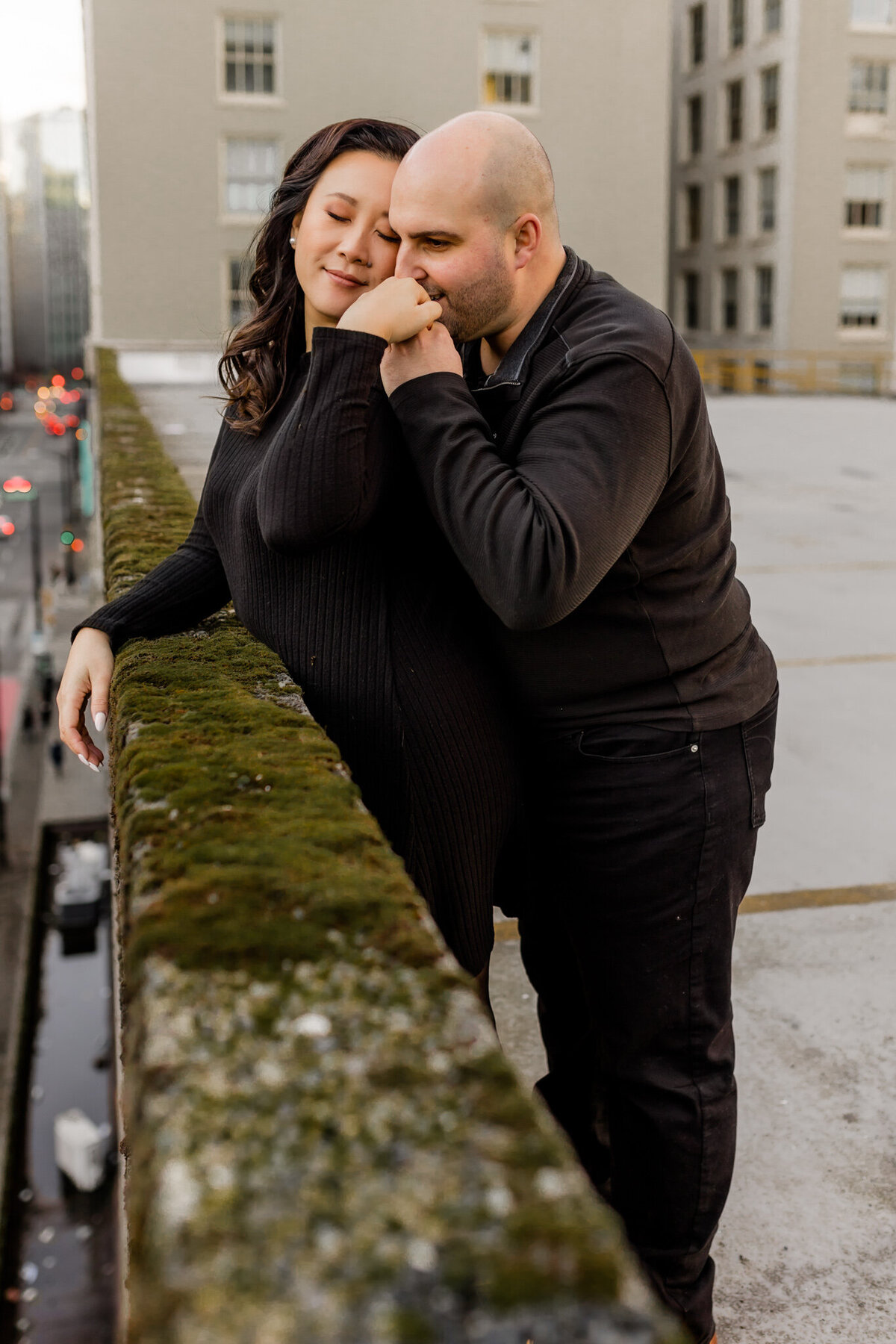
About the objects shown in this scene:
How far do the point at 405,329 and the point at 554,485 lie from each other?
0.35m

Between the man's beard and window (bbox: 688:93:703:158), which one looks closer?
the man's beard

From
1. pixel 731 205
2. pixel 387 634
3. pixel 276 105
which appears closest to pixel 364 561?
pixel 387 634

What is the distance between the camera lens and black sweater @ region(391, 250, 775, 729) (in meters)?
1.68

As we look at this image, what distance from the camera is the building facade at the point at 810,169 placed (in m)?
35.2

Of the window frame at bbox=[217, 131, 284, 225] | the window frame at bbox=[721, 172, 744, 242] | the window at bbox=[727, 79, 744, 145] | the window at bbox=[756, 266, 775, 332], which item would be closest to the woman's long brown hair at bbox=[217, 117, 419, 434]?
the window frame at bbox=[217, 131, 284, 225]

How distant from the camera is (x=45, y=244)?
187375mm

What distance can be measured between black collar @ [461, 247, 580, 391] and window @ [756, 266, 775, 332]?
122 feet

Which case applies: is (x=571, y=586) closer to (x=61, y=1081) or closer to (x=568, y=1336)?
(x=568, y=1336)

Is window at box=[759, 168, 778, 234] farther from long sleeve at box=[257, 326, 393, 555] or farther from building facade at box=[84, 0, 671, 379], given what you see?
long sleeve at box=[257, 326, 393, 555]

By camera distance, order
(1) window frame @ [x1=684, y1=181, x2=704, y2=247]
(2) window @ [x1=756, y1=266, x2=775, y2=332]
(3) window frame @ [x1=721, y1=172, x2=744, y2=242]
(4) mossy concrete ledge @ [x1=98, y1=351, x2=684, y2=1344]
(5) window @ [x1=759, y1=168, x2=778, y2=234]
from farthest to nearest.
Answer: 1. (1) window frame @ [x1=684, y1=181, x2=704, y2=247]
2. (3) window frame @ [x1=721, y1=172, x2=744, y2=242]
3. (2) window @ [x1=756, y1=266, x2=775, y2=332]
4. (5) window @ [x1=759, y1=168, x2=778, y2=234]
5. (4) mossy concrete ledge @ [x1=98, y1=351, x2=684, y2=1344]

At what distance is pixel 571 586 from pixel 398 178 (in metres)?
0.72

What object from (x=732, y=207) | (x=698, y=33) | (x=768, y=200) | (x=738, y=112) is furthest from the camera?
(x=698, y=33)

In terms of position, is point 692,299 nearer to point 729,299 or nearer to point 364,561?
point 729,299

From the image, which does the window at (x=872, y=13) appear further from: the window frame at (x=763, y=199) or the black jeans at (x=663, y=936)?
the black jeans at (x=663, y=936)
